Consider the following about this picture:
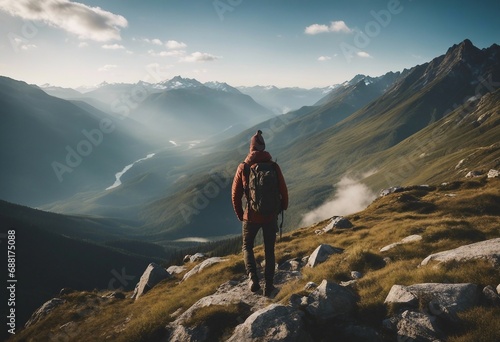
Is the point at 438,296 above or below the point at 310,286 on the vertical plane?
below

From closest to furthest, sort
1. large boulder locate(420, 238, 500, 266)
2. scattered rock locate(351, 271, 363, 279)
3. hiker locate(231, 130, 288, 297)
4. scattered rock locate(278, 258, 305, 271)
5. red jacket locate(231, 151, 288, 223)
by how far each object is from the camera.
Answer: large boulder locate(420, 238, 500, 266)
hiker locate(231, 130, 288, 297)
red jacket locate(231, 151, 288, 223)
scattered rock locate(351, 271, 363, 279)
scattered rock locate(278, 258, 305, 271)

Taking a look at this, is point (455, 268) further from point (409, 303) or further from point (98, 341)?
point (98, 341)

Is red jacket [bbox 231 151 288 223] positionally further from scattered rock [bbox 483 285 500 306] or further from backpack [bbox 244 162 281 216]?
scattered rock [bbox 483 285 500 306]

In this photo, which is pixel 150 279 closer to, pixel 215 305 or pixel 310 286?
pixel 215 305

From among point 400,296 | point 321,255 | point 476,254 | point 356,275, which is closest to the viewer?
point 400,296

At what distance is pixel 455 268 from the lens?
12.6m

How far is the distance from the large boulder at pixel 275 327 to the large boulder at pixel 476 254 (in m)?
7.39

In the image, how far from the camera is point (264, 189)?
44.8 feet

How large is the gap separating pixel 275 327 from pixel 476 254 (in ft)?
30.3

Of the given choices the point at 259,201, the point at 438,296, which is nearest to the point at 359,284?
the point at 438,296

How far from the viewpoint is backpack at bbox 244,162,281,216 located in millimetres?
13633

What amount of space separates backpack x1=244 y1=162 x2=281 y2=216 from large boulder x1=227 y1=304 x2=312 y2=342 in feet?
13.2

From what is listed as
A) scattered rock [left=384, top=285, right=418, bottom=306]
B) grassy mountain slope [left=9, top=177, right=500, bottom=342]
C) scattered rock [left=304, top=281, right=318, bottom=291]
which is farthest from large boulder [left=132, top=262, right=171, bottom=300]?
scattered rock [left=384, top=285, right=418, bottom=306]

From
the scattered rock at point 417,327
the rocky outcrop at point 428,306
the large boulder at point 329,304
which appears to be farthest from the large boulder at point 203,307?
the scattered rock at point 417,327
